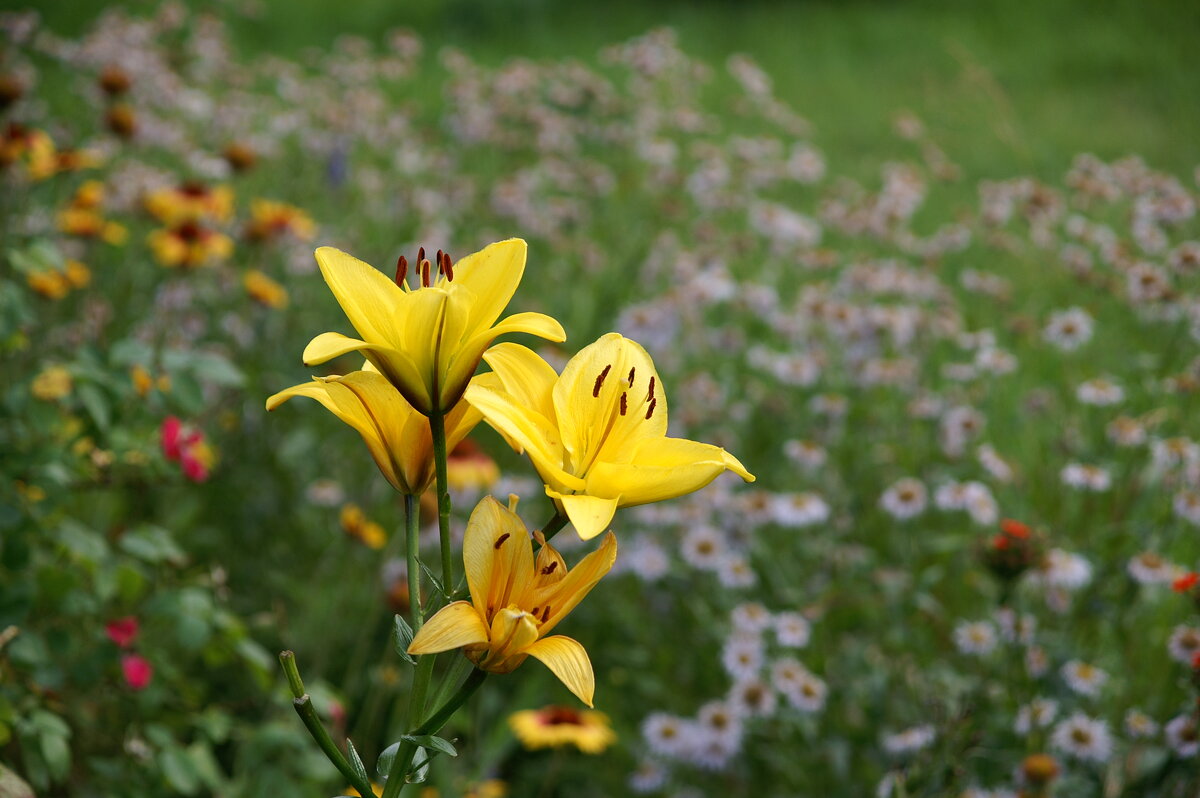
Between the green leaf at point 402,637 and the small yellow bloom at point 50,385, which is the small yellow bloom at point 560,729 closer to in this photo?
the small yellow bloom at point 50,385

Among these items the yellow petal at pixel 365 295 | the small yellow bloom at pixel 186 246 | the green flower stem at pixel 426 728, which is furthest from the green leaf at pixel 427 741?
the small yellow bloom at pixel 186 246

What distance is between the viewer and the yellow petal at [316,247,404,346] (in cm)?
70

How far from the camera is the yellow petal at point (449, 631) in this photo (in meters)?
0.63

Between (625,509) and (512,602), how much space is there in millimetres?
1470

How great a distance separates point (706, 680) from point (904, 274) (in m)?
1.37

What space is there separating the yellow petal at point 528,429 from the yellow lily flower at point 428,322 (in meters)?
0.03

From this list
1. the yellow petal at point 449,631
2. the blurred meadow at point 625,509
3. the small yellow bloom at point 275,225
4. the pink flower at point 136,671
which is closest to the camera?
the yellow petal at point 449,631

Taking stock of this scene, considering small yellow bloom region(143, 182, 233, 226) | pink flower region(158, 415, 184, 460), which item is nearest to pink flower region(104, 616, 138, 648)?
pink flower region(158, 415, 184, 460)

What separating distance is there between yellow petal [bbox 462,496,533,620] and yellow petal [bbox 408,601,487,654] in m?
0.03

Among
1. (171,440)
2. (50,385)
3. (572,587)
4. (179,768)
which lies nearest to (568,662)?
(572,587)

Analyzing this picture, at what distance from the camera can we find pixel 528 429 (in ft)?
2.28

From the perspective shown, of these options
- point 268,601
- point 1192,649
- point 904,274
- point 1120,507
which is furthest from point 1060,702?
point 268,601

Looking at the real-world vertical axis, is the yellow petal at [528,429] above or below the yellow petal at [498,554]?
above

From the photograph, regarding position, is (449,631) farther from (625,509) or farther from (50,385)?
(625,509)
